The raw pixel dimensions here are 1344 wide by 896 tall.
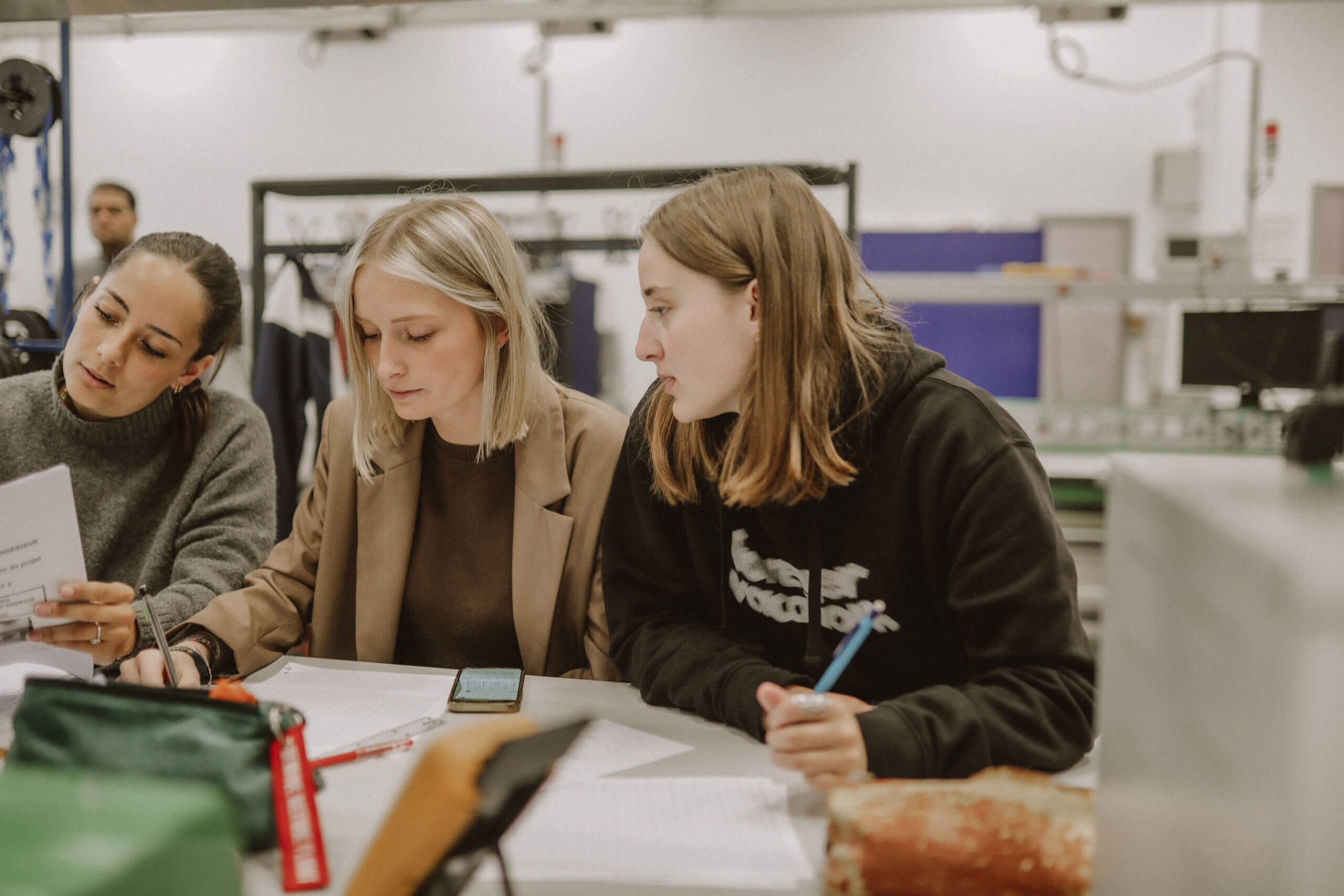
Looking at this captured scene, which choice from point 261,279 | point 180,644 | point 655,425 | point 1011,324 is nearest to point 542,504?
point 655,425

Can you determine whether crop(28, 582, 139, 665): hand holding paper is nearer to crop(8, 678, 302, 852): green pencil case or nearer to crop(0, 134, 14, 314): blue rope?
crop(8, 678, 302, 852): green pencil case

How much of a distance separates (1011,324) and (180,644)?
18.2 ft

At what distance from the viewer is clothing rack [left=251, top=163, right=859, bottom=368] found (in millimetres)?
2287

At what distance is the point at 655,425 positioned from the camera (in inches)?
50.6

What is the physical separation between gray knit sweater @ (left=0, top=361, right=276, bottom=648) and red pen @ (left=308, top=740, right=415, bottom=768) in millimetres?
663

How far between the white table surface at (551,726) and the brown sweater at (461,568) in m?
0.20

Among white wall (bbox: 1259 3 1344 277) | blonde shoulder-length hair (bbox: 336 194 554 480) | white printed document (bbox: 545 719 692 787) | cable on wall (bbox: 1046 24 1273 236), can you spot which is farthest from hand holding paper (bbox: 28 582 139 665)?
white wall (bbox: 1259 3 1344 277)

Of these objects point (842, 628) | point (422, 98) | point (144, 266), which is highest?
point (422, 98)

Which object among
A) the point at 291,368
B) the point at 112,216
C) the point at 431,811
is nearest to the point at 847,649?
the point at 431,811

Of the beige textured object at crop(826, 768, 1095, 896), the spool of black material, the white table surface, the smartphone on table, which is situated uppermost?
the spool of black material

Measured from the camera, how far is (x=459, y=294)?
1.46 metres

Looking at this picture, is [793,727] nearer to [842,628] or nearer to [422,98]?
[842,628]

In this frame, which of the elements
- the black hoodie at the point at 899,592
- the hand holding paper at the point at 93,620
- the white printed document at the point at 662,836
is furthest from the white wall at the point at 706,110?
the white printed document at the point at 662,836

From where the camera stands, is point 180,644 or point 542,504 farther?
point 542,504
